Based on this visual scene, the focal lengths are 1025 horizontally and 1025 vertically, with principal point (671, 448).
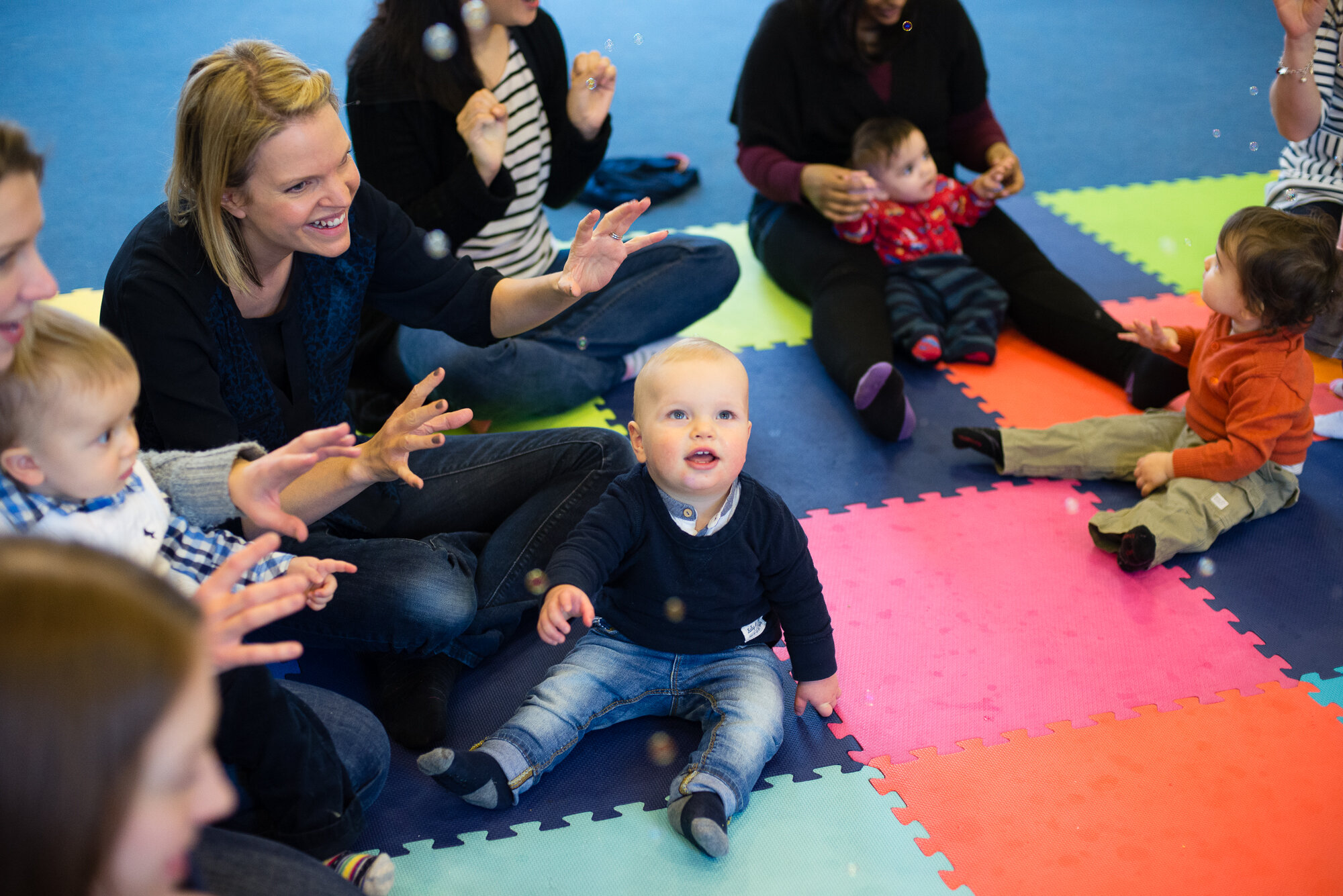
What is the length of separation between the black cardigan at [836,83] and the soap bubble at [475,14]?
955mm

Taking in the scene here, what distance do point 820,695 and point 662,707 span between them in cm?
27

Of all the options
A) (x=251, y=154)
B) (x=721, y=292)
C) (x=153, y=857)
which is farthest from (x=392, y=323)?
(x=153, y=857)

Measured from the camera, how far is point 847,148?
309 cm

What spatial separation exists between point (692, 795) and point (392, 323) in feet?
5.18

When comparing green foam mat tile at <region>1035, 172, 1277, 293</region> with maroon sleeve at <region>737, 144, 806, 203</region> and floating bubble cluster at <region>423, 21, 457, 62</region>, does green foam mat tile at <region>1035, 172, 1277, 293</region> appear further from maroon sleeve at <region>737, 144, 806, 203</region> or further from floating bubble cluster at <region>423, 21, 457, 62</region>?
floating bubble cluster at <region>423, 21, 457, 62</region>

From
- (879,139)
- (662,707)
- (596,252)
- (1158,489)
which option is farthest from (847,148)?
(662,707)

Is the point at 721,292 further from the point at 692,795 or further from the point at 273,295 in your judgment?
the point at 692,795

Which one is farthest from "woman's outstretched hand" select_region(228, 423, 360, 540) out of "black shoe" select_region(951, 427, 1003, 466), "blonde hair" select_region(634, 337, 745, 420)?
"black shoe" select_region(951, 427, 1003, 466)

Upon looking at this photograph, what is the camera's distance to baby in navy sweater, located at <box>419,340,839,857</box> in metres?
1.58

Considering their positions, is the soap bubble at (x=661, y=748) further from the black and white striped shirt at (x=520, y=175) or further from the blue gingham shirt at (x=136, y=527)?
the black and white striped shirt at (x=520, y=175)

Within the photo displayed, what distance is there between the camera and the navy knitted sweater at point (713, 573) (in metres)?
1.66

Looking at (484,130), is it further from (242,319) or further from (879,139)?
(879,139)

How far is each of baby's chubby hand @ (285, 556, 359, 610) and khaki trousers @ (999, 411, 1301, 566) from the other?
1.58 m

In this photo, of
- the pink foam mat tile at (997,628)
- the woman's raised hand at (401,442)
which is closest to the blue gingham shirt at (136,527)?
the woman's raised hand at (401,442)
